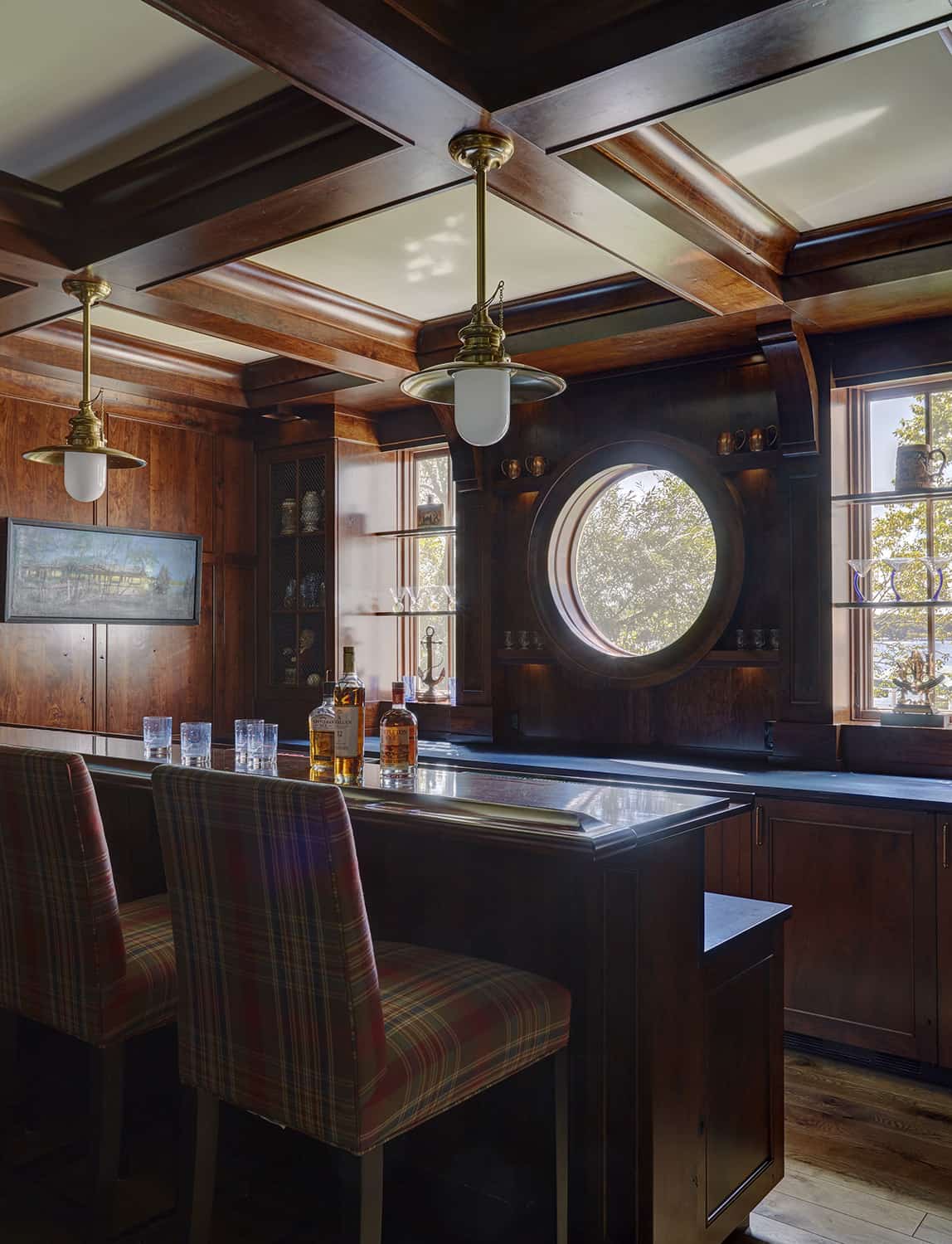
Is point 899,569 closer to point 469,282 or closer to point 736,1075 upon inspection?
point 469,282

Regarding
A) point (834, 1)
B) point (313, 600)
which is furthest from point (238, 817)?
point (313, 600)

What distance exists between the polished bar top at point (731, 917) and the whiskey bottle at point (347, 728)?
31.7 inches

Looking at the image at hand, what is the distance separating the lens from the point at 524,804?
1.89 metres

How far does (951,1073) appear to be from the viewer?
304 cm

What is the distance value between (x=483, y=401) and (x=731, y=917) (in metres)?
1.23

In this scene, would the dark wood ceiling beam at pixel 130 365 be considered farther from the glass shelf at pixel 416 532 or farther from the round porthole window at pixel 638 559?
the round porthole window at pixel 638 559

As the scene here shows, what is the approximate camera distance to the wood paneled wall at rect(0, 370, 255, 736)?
454 centimetres

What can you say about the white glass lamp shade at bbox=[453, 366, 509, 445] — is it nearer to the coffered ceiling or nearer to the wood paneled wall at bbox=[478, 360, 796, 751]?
the coffered ceiling

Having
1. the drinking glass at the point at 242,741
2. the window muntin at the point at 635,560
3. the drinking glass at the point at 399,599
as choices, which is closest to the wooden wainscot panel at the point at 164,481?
the drinking glass at the point at 399,599

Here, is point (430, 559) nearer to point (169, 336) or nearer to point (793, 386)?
point (169, 336)

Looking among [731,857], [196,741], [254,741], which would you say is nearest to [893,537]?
[731,857]

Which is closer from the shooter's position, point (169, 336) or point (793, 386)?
point (793, 386)

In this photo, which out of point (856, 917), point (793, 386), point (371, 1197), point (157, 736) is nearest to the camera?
point (371, 1197)

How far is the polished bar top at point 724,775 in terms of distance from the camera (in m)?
3.19
